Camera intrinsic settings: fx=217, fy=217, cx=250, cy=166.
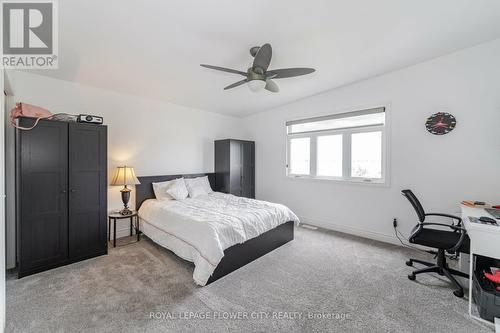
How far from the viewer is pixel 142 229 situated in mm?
3578

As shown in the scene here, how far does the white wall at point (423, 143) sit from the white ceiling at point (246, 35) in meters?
0.28

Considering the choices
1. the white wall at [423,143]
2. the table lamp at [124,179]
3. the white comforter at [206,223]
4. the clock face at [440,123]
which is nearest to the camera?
the white comforter at [206,223]

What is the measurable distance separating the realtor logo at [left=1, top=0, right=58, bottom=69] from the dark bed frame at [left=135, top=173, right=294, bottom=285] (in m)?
2.06

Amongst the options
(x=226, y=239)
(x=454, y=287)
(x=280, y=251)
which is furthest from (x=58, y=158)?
(x=454, y=287)

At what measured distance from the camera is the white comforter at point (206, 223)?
7.62ft

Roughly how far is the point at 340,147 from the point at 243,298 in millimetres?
3112

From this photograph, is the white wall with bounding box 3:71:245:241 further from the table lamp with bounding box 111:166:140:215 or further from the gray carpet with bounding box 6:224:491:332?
the gray carpet with bounding box 6:224:491:332

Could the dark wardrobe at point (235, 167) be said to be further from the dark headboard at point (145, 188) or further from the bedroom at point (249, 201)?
the dark headboard at point (145, 188)

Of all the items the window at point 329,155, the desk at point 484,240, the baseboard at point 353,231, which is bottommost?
the baseboard at point 353,231

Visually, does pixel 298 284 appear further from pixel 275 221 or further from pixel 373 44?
pixel 373 44

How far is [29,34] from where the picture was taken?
2184 mm

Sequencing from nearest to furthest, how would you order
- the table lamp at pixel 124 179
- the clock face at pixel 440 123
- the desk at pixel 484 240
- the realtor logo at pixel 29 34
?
the desk at pixel 484 240 → the realtor logo at pixel 29 34 → the clock face at pixel 440 123 → the table lamp at pixel 124 179

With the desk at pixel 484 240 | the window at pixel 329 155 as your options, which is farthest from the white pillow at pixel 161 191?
the desk at pixel 484 240

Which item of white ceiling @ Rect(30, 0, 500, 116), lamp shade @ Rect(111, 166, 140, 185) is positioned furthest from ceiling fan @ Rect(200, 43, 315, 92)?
lamp shade @ Rect(111, 166, 140, 185)
